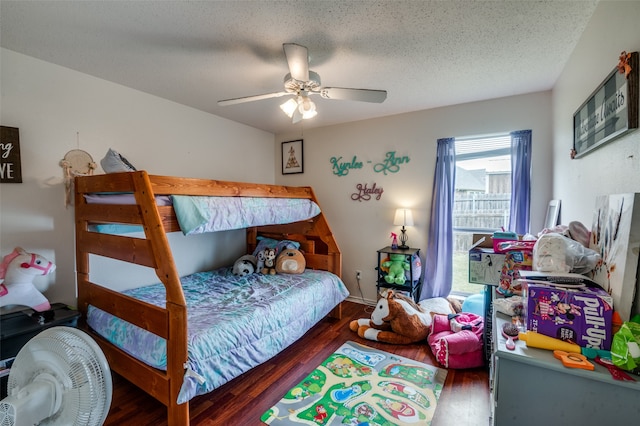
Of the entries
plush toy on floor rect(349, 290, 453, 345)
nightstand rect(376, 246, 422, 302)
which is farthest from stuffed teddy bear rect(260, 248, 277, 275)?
nightstand rect(376, 246, 422, 302)

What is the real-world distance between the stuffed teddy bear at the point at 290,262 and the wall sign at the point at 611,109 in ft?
8.27

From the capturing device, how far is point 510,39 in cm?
178

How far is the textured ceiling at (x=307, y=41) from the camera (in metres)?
1.50

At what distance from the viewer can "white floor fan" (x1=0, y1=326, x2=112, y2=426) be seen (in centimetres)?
76

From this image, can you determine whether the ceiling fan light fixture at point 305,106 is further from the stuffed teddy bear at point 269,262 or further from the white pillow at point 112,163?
the stuffed teddy bear at point 269,262

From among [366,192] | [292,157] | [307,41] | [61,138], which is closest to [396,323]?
[366,192]

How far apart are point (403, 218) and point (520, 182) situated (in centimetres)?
118

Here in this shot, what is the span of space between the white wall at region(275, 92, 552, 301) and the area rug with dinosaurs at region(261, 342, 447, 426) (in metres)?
1.39

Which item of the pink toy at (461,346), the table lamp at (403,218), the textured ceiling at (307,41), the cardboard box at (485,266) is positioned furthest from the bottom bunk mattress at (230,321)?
the textured ceiling at (307,41)

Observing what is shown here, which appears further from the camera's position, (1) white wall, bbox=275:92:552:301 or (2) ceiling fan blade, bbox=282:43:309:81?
(1) white wall, bbox=275:92:552:301

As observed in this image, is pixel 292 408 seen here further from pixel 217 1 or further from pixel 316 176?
pixel 316 176

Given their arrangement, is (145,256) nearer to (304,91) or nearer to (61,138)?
(61,138)

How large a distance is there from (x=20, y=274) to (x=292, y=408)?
6.52 feet

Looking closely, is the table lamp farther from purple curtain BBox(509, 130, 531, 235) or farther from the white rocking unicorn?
the white rocking unicorn
